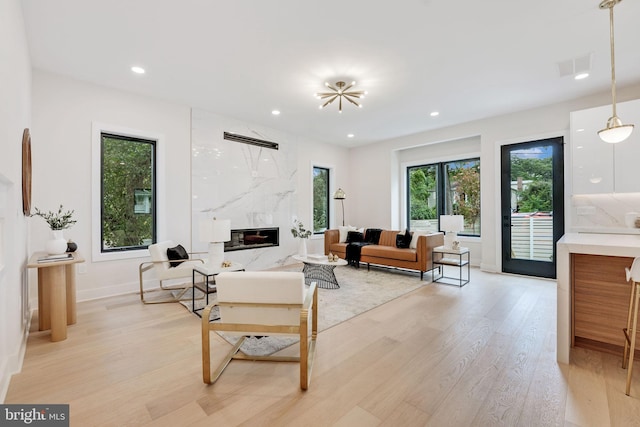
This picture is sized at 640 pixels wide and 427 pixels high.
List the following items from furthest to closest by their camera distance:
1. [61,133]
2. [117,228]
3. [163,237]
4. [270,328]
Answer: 1. [163,237]
2. [117,228]
3. [61,133]
4. [270,328]

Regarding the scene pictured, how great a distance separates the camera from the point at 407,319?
327 centimetres

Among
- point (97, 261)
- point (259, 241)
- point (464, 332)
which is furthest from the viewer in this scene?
point (259, 241)

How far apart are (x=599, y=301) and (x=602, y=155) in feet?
8.57

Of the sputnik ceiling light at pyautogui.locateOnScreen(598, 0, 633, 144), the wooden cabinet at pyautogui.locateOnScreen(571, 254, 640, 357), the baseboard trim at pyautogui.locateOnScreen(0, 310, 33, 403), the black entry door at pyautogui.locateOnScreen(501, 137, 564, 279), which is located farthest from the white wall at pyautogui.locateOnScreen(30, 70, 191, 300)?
the black entry door at pyautogui.locateOnScreen(501, 137, 564, 279)

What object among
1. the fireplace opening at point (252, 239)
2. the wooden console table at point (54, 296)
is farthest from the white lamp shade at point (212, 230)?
the fireplace opening at point (252, 239)

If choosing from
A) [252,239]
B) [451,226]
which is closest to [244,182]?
[252,239]

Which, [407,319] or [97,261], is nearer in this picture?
[407,319]

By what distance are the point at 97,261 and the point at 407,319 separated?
4.30 meters

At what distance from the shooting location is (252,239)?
5930mm

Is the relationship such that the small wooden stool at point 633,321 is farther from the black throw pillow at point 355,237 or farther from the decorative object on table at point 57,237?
the decorative object on table at point 57,237

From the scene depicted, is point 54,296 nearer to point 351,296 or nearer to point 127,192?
point 127,192

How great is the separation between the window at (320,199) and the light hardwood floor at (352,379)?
437 cm

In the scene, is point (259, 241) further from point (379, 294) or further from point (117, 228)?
point (379, 294)

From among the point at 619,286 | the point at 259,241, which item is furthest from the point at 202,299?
the point at 619,286
